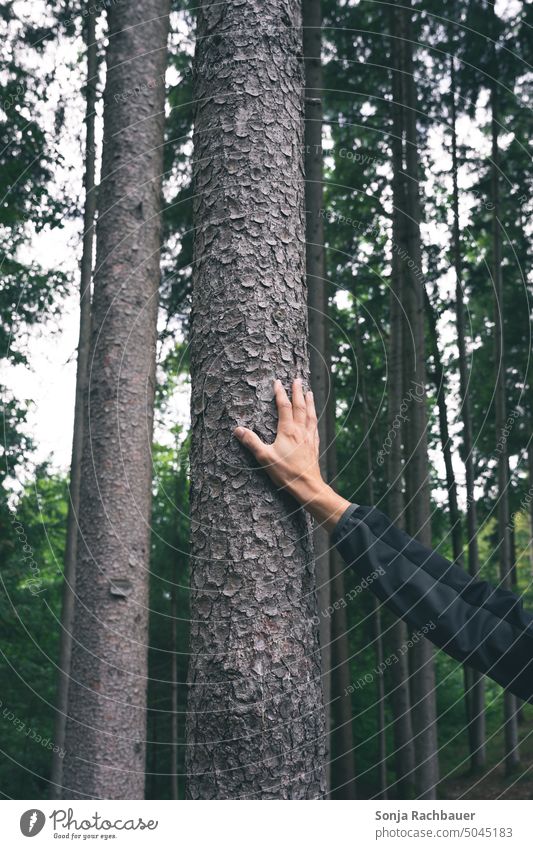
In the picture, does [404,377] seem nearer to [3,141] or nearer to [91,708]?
[3,141]

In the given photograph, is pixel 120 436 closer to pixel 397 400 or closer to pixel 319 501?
pixel 319 501

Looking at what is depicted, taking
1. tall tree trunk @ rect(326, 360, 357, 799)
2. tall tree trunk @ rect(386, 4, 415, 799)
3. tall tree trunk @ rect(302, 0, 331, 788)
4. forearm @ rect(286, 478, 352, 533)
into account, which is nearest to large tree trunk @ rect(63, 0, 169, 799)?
tall tree trunk @ rect(302, 0, 331, 788)

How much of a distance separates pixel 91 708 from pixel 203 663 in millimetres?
3233

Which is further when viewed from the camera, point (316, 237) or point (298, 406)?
point (316, 237)

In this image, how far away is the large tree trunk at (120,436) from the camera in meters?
4.74

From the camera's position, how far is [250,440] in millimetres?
1976

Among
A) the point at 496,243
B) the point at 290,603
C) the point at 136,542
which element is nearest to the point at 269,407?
the point at 290,603

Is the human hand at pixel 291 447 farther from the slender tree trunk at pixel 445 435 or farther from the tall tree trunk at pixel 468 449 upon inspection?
the slender tree trunk at pixel 445 435

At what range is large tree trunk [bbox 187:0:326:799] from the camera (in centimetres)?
190

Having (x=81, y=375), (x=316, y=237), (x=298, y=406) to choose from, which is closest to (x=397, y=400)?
(x=316, y=237)

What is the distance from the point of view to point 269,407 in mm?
2051

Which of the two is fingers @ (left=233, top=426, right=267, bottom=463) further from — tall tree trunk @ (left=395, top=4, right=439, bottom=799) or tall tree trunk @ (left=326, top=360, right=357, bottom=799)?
tall tree trunk @ (left=326, top=360, right=357, bottom=799)

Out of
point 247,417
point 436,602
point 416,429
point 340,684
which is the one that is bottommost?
point 340,684

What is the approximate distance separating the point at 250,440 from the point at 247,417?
3.5 inches
